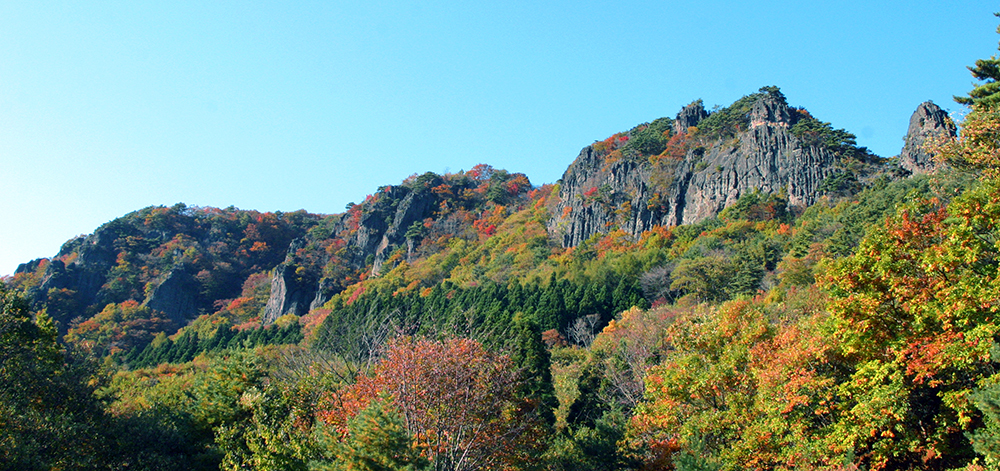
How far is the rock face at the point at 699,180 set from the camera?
63.3 m

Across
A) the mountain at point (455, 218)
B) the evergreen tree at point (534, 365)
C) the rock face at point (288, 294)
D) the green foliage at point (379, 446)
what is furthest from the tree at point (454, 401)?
the rock face at point (288, 294)

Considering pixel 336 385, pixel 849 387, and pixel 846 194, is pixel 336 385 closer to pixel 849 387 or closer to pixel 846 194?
pixel 849 387

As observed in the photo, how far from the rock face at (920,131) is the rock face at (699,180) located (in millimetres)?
5746

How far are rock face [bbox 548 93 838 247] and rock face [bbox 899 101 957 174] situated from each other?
5.75m

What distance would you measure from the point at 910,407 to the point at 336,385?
16.6 meters

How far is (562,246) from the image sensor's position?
Result: 75.6m

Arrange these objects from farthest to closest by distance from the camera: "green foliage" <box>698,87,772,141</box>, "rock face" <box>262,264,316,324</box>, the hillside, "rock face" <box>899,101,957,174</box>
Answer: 1. "rock face" <box>262,264,316,324</box>
2. "green foliage" <box>698,87,772,141</box>
3. "rock face" <box>899,101,957,174</box>
4. the hillside

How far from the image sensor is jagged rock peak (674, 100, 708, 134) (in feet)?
272

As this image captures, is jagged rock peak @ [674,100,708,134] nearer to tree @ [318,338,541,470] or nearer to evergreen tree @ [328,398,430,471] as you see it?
tree @ [318,338,541,470]

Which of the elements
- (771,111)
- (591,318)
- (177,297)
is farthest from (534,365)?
(177,297)

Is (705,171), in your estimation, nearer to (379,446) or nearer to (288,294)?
(288,294)

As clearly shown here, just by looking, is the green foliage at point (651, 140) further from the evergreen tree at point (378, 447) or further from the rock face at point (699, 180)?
the evergreen tree at point (378, 447)

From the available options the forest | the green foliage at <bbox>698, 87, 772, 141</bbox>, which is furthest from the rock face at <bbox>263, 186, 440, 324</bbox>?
the green foliage at <bbox>698, 87, 772, 141</bbox>

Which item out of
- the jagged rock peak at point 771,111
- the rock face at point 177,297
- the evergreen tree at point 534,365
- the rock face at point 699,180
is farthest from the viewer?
the rock face at point 177,297
